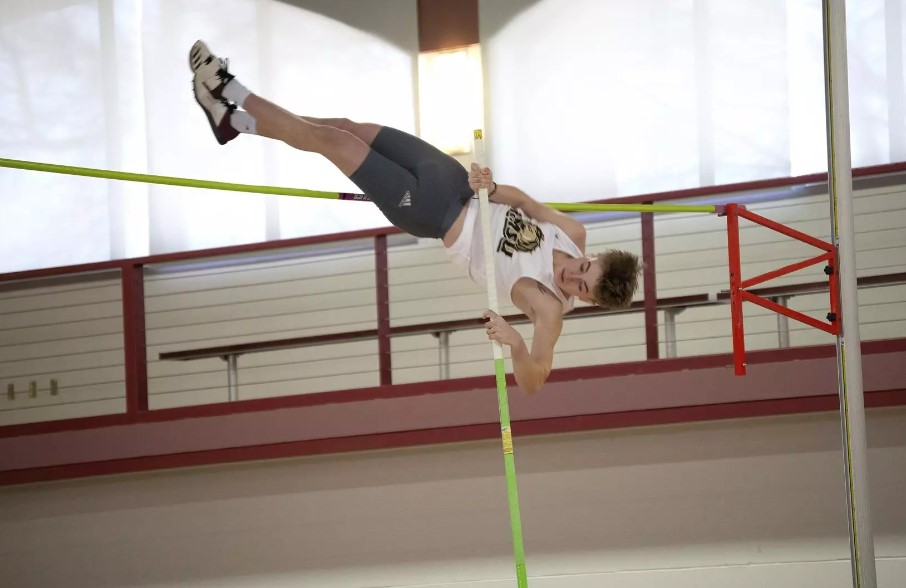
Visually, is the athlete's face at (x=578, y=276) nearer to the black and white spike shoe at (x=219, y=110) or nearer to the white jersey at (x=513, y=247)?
the white jersey at (x=513, y=247)

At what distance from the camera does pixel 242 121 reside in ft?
12.4

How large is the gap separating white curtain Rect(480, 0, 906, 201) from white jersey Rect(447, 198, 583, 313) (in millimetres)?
2867

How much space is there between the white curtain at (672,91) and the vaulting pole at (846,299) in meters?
2.27

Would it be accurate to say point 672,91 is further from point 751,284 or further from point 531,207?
point 531,207

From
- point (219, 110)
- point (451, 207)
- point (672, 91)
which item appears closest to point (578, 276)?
point (451, 207)

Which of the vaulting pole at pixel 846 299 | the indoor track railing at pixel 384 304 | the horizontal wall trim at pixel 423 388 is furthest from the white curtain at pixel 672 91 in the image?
the vaulting pole at pixel 846 299

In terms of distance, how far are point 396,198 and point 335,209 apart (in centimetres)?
335

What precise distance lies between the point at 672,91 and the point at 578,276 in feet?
10.4

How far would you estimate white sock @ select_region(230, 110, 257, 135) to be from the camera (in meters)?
3.78

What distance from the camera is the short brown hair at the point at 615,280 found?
3.63 m

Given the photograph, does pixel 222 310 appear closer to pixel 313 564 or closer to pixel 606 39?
pixel 313 564

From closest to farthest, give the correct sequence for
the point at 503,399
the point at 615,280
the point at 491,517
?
the point at 503,399 → the point at 615,280 → the point at 491,517

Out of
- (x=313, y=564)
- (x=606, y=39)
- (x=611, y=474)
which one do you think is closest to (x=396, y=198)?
Result: (x=611, y=474)

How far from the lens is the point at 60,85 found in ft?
24.4
